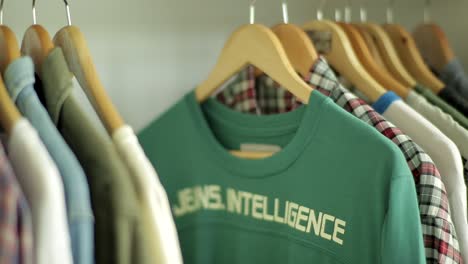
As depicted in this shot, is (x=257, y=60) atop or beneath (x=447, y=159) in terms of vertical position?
atop

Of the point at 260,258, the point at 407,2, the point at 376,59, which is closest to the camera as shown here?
the point at 260,258

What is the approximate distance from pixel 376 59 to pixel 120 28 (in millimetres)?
418

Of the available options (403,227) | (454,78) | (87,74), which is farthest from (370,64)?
(87,74)

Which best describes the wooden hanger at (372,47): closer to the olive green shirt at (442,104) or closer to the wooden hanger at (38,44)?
the olive green shirt at (442,104)

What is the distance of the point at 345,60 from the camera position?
79cm

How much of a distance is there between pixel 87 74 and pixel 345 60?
390 mm

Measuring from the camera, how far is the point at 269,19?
3.48 feet

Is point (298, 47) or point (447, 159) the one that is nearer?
point (447, 159)

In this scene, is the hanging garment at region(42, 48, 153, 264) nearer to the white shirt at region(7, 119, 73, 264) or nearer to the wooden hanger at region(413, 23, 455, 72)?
the white shirt at region(7, 119, 73, 264)

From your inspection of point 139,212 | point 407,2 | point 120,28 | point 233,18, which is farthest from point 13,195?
point 407,2

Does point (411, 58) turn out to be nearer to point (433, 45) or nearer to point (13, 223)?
point (433, 45)

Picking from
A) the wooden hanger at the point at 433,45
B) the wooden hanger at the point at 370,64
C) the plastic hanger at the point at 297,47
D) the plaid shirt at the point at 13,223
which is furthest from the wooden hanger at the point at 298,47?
the plaid shirt at the point at 13,223

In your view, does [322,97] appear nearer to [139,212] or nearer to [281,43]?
[281,43]

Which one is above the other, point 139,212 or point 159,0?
point 159,0
